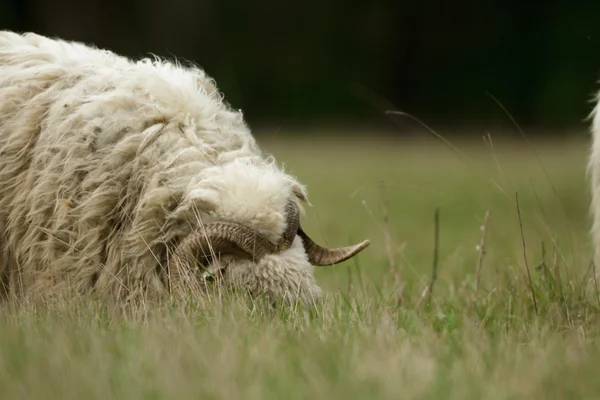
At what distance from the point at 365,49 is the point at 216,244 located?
2321 centimetres

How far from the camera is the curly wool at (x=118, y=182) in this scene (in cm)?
421

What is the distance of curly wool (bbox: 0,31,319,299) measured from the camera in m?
4.21

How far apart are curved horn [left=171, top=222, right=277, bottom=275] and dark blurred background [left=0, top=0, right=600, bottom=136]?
800 inches

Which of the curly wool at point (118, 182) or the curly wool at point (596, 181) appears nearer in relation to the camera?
the curly wool at point (118, 182)

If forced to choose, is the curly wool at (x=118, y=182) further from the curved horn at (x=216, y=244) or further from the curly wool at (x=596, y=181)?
the curly wool at (x=596, y=181)

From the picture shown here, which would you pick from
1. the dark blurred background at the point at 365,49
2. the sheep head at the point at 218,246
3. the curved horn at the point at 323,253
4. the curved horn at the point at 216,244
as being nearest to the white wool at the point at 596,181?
the curved horn at the point at 323,253

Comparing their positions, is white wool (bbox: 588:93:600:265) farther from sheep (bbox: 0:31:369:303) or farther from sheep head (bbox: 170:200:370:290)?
sheep head (bbox: 170:200:370:290)

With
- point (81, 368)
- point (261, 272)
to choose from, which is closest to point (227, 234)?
point (261, 272)

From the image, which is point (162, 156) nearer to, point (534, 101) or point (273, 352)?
point (273, 352)

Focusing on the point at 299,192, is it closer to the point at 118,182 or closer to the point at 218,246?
the point at 218,246

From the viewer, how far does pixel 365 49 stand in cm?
2677

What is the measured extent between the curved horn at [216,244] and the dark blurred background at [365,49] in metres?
20.3

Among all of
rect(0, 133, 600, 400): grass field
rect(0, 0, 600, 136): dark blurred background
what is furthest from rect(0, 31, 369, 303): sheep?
rect(0, 0, 600, 136): dark blurred background

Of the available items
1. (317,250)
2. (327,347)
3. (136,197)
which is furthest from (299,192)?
(327,347)
